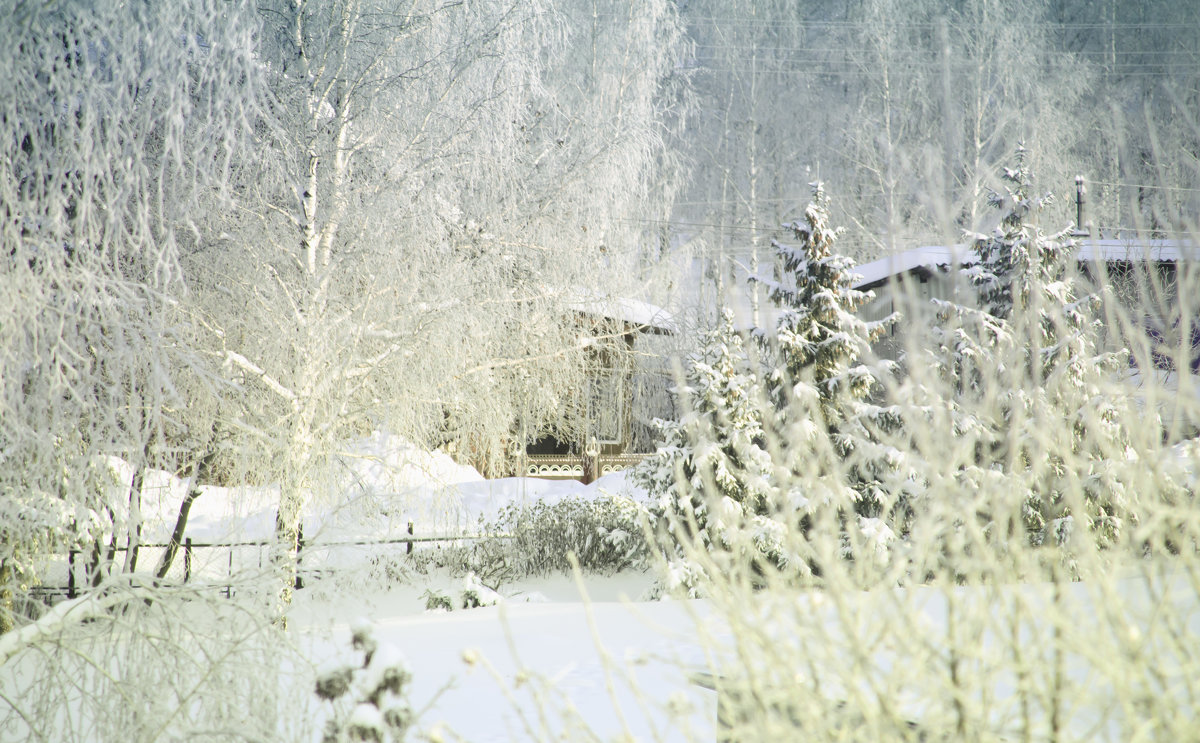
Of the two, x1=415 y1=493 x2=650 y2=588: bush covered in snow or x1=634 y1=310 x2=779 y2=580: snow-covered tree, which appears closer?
x1=634 y1=310 x2=779 y2=580: snow-covered tree

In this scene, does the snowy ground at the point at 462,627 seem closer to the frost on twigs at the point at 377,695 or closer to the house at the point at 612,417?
the frost on twigs at the point at 377,695

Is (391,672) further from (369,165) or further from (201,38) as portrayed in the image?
(369,165)

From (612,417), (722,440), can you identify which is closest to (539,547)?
(722,440)

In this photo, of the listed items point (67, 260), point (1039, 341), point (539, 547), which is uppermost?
point (1039, 341)

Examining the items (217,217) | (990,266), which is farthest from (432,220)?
(990,266)

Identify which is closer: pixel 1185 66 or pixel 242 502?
pixel 242 502

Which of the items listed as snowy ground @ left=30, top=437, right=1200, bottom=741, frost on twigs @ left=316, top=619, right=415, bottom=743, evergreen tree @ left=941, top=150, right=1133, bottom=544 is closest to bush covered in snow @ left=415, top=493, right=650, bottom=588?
snowy ground @ left=30, top=437, right=1200, bottom=741

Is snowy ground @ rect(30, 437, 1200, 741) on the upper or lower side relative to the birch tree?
lower

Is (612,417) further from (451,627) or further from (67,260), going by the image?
(67,260)

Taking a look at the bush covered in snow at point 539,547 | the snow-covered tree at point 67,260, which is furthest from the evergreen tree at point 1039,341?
the snow-covered tree at point 67,260

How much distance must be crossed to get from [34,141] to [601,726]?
4.77 m

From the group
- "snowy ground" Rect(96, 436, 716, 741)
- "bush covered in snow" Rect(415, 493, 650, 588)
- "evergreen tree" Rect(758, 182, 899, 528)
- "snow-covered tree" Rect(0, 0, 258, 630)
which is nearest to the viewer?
"snow-covered tree" Rect(0, 0, 258, 630)

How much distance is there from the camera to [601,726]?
6.05 meters

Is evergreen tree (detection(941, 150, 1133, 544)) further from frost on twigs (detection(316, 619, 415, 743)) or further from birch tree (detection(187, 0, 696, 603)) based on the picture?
frost on twigs (detection(316, 619, 415, 743))
